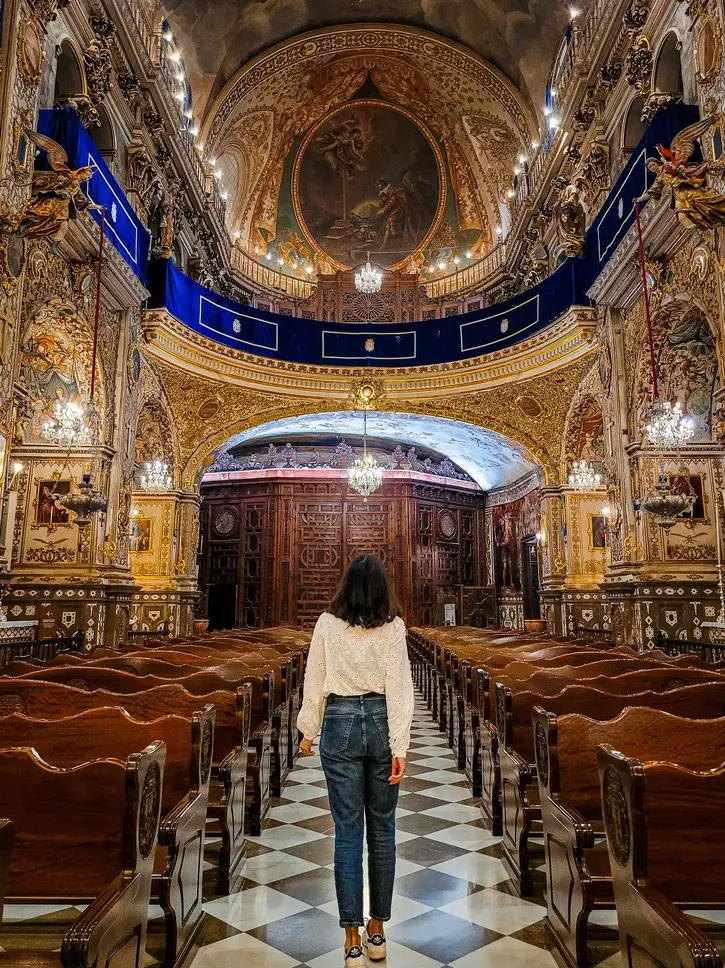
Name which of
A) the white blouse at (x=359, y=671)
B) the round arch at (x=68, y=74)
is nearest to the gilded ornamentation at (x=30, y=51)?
the round arch at (x=68, y=74)

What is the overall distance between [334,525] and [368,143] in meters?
11.4

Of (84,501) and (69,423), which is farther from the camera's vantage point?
(69,423)

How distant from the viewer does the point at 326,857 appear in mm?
4453

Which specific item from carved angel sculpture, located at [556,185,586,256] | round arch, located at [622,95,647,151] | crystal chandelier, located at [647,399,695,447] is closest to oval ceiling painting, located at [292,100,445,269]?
carved angel sculpture, located at [556,185,586,256]

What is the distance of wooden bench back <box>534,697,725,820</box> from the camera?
2975 mm

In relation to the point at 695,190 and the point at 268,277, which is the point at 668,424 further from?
the point at 268,277

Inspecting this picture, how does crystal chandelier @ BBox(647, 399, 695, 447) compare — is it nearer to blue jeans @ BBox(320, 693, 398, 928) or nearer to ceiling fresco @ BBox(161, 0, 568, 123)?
blue jeans @ BBox(320, 693, 398, 928)

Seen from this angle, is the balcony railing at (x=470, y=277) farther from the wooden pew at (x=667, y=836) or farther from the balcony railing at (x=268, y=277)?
the wooden pew at (x=667, y=836)

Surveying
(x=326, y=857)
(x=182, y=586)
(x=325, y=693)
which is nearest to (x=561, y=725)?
(x=325, y=693)

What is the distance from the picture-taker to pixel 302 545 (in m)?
22.0

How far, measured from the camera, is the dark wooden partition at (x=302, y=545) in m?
21.6

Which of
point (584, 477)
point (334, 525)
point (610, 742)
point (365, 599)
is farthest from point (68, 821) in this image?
point (334, 525)

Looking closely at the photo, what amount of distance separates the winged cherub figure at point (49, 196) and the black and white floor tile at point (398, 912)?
6.36m

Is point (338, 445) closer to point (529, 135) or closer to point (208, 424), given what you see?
point (208, 424)
